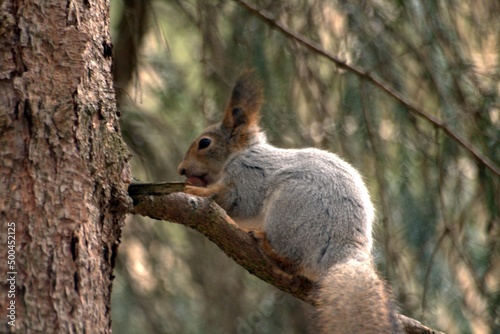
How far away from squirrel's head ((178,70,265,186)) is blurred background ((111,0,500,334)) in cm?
12

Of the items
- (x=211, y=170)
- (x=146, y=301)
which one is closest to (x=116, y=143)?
(x=211, y=170)

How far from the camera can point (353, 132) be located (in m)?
2.53

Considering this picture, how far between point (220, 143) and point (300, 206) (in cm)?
47

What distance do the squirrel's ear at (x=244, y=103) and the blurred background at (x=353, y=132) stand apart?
0.15 metres

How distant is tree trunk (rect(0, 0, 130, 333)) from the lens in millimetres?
1326

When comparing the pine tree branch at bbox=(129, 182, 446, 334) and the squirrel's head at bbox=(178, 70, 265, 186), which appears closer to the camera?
the pine tree branch at bbox=(129, 182, 446, 334)

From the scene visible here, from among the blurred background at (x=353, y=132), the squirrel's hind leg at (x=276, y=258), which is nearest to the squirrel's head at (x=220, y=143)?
the blurred background at (x=353, y=132)

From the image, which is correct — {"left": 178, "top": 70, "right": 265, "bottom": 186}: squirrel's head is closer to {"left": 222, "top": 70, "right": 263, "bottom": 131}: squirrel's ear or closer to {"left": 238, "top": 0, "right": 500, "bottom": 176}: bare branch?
{"left": 222, "top": 70, "right": 263, "bottom": 131}: squirrel's ear

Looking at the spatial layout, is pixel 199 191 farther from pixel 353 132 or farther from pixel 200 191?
pixel 353 132

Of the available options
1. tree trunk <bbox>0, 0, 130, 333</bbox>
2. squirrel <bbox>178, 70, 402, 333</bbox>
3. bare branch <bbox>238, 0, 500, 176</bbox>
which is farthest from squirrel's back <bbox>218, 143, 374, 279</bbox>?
tree trunk <bbox>0, 0, 130, 333</bbox>

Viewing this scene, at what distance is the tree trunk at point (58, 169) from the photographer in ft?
4.35

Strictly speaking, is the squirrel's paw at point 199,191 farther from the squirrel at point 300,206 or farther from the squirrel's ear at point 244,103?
the squirrel's ear at point 244,103

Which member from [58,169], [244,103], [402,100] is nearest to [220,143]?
[244,103]

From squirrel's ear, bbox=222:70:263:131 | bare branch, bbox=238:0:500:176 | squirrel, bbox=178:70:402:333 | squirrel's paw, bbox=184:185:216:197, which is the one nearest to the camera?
squirrel, bbox=178:70:402:333
